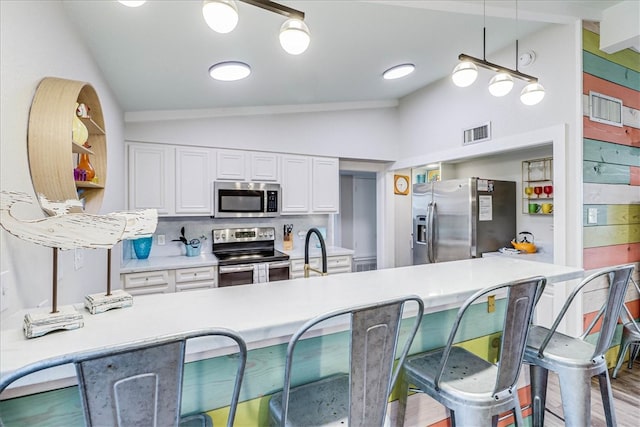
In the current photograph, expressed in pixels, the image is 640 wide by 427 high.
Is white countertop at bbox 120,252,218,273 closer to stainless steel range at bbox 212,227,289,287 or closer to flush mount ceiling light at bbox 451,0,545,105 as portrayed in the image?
stainless steel range at bbox 212,227,289,287

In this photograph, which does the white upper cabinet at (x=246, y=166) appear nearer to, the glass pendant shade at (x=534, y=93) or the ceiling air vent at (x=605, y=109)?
the glass pendant shade at (x=534, y=93)

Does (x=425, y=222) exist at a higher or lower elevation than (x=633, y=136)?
lower

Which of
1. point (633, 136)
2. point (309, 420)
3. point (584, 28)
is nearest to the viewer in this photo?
point (309, 420)

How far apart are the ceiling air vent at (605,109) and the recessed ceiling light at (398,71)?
1563mm

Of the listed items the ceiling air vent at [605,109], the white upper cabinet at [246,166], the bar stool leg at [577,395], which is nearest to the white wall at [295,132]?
the white upper cabinet at [246,166]

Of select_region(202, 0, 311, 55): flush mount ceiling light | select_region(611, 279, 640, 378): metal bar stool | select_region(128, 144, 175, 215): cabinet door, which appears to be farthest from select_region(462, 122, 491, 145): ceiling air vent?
select_region(128, 144, 175, 215): cabinet door

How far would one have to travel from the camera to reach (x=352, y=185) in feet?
20.4

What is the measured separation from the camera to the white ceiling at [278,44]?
179cm

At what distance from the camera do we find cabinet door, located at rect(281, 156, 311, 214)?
4.00 meters

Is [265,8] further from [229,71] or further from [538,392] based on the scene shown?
[538,392]

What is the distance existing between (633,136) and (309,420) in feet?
12.4

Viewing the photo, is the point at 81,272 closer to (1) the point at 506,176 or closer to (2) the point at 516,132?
(2) the point at 516,132

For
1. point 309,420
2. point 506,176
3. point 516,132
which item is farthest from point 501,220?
point 309,420

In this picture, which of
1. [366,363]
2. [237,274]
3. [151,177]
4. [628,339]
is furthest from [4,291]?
[628,339]
